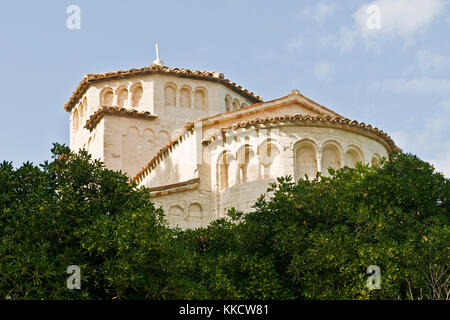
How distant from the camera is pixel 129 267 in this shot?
1262 cm

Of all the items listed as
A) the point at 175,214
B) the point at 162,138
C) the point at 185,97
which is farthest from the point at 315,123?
the point at 185,97

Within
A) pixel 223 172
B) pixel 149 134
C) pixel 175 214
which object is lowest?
pixel 175 214

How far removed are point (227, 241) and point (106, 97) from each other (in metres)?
18.2

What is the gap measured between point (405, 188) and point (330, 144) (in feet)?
24.7

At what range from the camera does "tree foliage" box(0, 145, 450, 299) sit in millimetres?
12852

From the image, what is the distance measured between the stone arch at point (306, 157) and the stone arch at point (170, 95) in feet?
32.3

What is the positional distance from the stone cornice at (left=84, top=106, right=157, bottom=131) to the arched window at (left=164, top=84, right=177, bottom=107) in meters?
1.05

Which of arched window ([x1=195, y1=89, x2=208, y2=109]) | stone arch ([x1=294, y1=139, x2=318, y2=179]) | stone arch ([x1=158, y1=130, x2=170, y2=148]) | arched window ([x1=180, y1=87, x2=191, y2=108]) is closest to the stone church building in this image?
stone arch ([x1=294, y1=139, x2=318, y2=179])

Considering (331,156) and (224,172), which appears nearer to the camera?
(331,156)

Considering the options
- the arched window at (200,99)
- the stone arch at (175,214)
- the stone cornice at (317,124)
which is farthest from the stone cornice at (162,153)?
the arched window at (200,99)

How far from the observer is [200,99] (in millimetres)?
32406

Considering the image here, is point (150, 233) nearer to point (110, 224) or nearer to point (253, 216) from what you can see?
point (110, 224)

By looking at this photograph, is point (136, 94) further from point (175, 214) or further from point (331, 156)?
point (331, 156)
